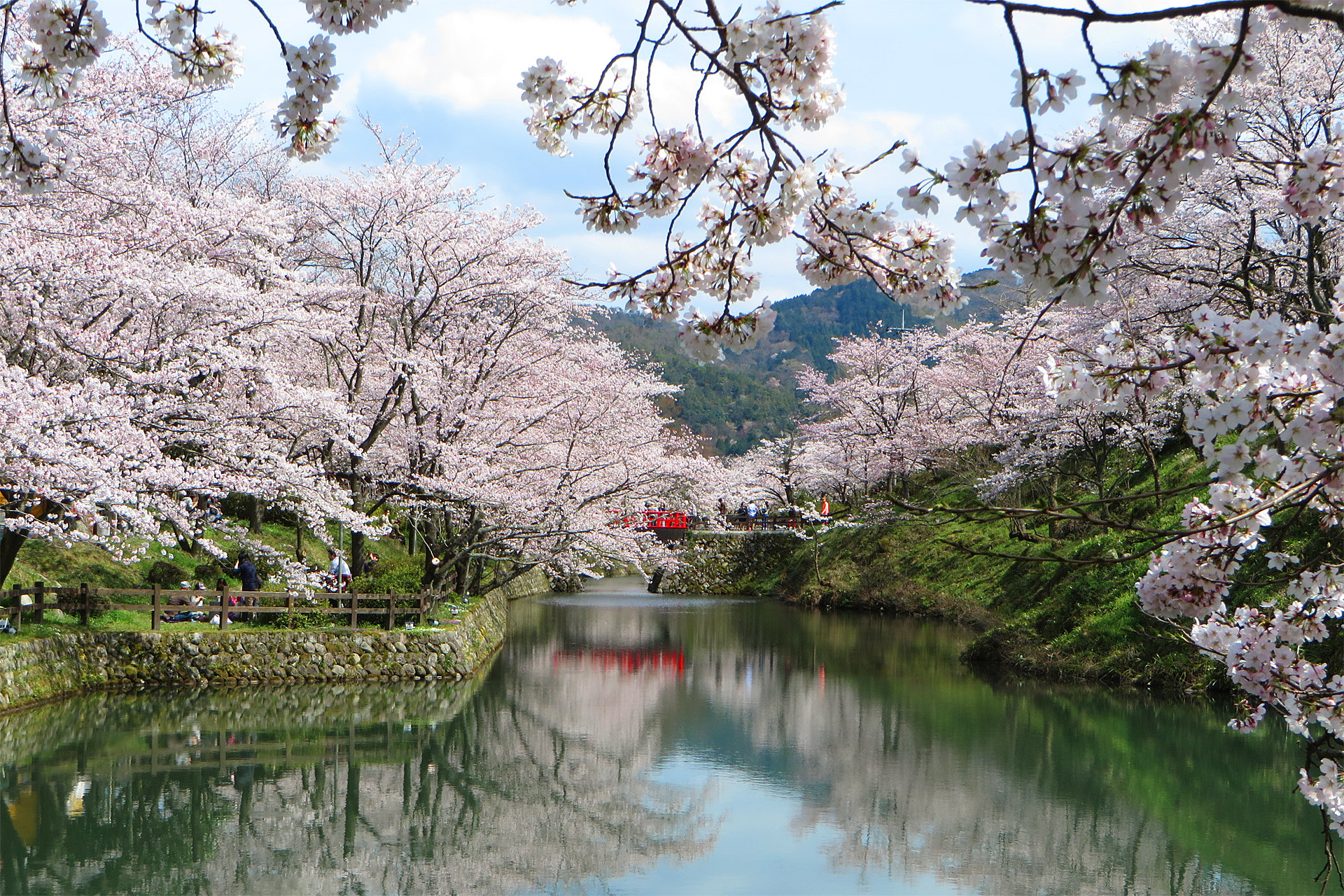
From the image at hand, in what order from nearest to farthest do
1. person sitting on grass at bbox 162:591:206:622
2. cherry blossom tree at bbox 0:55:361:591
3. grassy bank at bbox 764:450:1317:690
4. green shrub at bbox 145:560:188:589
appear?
cherry blossom tree at bbox 0:55:361:591, grassy bank at bbox 764:450:1317:690, person sitting on grass at bbox 162:591:206:622, green shrub at bbox 145:560:188:589

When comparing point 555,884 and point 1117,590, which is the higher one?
point 1117,590

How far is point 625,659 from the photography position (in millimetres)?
16812

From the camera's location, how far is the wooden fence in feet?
37.9

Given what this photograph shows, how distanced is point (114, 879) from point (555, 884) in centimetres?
278

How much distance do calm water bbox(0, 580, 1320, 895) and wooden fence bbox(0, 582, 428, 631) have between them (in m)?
1.23

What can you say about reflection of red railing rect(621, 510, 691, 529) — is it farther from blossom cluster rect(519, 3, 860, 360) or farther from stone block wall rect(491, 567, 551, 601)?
blossom cluster rect(519, 3, 860, 360)

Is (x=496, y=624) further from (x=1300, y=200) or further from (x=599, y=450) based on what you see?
(x=1300, y=200)

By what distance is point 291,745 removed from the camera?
9.84 m

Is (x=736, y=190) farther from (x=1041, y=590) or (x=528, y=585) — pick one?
(x=528, y=585)

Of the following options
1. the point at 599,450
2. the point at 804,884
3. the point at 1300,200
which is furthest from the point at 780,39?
the point at 599,450

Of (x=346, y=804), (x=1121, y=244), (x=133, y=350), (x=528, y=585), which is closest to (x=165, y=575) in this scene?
(x=133, y=350)

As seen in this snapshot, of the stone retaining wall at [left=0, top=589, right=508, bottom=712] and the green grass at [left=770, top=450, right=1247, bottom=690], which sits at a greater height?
the green grass at [left=770, top=450, right=1247, bottom=690]

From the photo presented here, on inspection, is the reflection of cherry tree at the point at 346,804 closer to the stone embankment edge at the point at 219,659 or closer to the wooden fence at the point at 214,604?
the stone embankment edge at the point at 219,659

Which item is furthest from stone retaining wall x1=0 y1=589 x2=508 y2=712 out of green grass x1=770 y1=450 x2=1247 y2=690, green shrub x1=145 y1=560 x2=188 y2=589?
green grass x1=770 y1=450 x2=1247 y2=690
